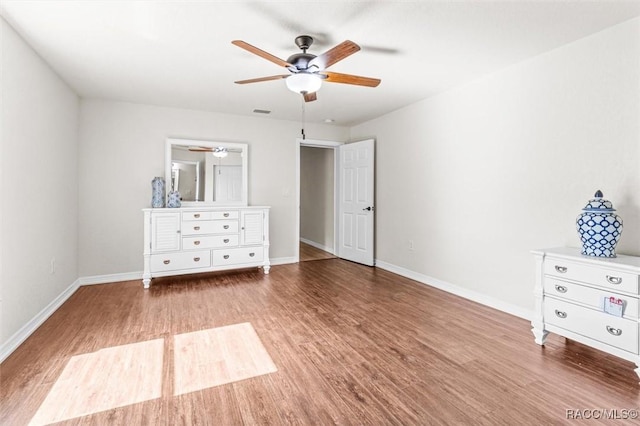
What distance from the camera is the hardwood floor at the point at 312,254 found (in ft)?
19.0

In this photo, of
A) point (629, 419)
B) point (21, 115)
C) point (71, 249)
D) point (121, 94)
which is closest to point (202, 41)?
point (21, 115)

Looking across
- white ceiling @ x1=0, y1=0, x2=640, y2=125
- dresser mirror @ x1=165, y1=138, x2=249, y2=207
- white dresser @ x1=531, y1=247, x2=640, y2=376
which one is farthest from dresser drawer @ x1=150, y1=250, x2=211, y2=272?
white dresser @ x1=531, y1=247, x2=640, y2=376

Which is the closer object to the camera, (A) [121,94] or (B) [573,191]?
(B) [573,191]

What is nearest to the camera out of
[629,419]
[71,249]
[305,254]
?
[629,419]

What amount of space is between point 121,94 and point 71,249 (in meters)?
1.99

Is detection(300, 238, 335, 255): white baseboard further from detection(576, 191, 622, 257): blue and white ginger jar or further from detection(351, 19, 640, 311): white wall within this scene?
detection(576, 191, 622, 257): blue and white ginger jar

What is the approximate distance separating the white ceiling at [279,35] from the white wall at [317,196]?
287 cm

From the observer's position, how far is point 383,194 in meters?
4.99

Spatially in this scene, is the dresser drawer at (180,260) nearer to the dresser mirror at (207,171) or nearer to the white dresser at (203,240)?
the white dresser at (203,240)

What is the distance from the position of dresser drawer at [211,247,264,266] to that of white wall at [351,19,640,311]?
2.08 m

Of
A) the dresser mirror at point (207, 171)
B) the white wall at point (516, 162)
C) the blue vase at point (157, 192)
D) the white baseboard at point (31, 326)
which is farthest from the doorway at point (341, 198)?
the white baseboard at point (31, 326)

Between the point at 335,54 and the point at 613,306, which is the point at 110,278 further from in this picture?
the point at 613,306

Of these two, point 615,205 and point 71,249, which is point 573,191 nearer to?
point 615,205

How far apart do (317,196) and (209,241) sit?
303 centimetres
